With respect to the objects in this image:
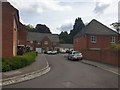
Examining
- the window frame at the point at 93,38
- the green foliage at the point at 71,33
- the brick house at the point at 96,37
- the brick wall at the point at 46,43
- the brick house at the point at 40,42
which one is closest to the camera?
the brick house at the point at 96,37

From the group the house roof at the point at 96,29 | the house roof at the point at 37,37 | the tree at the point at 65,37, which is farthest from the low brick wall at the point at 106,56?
the tree at the point at 65,37

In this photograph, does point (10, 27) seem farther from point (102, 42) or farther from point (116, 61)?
point (102, 42)

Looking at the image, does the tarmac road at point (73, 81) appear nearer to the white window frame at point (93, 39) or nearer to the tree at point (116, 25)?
the white window frame at point (93, 39)

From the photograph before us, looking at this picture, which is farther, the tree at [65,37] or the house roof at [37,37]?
the tree at [65,37]

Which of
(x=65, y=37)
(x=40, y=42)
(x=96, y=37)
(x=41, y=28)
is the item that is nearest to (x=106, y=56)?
(x=96, y=37)

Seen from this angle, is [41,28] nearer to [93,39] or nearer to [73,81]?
[93,39]

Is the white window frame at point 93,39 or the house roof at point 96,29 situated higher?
the house roof at point 96,29

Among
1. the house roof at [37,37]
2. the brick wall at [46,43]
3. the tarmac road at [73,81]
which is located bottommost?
the tarmac road at [73,81]

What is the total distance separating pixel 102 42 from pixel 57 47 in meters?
51.2

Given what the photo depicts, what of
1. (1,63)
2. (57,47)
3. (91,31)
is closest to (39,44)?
(57,47)

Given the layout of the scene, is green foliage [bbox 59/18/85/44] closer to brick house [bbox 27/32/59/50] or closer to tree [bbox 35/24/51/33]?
tree [bbox 35/24/51/33]

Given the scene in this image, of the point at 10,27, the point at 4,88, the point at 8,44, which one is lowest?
the point at 4,88

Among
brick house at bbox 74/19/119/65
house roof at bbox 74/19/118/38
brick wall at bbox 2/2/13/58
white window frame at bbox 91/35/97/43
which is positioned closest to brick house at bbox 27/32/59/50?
brick house at bbox 74/19/119/65

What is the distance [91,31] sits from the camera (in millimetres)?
53438
